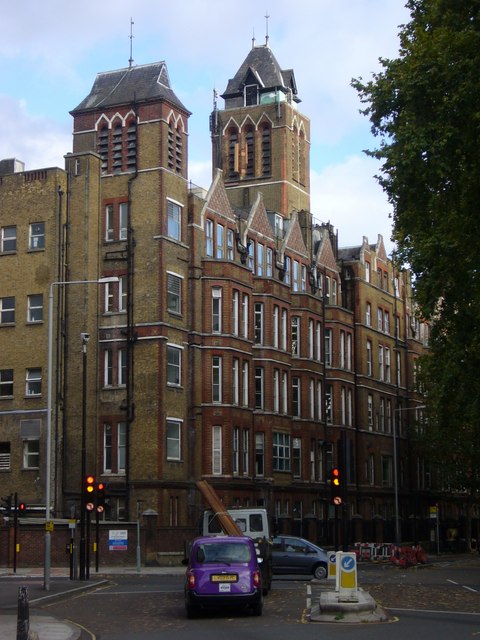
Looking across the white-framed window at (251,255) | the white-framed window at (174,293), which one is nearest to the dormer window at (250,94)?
Result: the white-framed window at (251,255)

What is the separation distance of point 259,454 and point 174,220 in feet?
41.9

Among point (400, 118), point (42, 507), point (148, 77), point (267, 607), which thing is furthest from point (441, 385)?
point (148, 77)

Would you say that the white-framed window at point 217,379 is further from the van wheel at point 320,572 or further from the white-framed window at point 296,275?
the van wheel at point 320,572

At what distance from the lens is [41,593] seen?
30484 mm

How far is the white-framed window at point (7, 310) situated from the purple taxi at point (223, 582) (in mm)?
33458

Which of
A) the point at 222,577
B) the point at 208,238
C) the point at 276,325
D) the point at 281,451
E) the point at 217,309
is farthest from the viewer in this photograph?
the point at 276,325

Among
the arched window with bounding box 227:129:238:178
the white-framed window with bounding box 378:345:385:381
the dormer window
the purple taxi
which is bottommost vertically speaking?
the purple taxi

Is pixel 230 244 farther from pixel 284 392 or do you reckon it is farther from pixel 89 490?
pixel 89 490

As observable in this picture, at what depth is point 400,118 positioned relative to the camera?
31656 millimetres

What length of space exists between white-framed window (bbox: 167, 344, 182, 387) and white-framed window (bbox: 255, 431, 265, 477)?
673cm

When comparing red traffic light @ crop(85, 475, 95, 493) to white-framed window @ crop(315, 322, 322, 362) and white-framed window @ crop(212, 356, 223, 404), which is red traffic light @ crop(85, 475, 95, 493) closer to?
white-framed window @ crop(212, 356, 223, 404)

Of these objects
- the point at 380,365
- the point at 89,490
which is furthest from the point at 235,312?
the point at 380,365

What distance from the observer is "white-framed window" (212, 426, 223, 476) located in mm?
54688

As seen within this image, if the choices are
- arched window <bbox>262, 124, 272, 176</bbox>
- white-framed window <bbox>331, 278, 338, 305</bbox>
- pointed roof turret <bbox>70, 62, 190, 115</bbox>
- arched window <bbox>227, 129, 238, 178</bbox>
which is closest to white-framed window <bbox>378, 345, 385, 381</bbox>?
white-framed window <bbox>331, 278, 338, 305</bbox>
